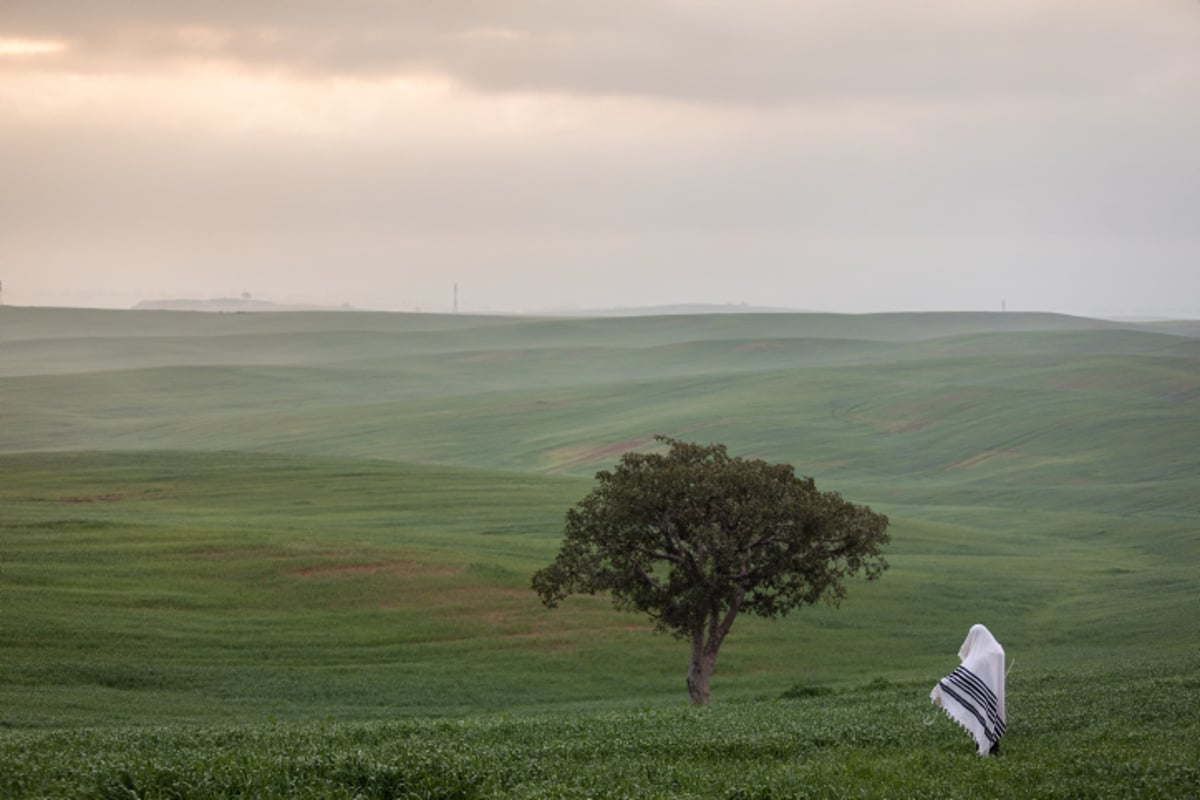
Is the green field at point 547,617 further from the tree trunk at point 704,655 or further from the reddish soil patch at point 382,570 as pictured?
the tree trunk at point 704,655

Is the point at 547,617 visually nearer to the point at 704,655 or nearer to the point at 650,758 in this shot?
the point at 704,655

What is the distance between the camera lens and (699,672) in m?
29.4

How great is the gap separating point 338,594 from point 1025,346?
150m

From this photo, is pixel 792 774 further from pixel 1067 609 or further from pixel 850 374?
pixel 850 374

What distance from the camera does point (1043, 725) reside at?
1736cm

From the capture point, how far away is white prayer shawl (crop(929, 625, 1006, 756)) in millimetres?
14445

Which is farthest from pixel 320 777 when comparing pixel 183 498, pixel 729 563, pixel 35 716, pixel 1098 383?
pixel 1098 383

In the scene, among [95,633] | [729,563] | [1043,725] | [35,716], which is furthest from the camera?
[95,633]

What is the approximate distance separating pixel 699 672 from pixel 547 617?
471 inches

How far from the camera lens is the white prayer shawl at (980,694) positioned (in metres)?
14.4

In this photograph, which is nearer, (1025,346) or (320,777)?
(320,777)

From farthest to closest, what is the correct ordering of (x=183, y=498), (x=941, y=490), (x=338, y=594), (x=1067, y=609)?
(x=941, y=490), (x=183, y=498), (x=1067, y=609), (x=338, y=594)

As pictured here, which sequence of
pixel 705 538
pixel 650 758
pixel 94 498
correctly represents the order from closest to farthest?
pixel 650 758, pixel 705 538, pixel 94 498

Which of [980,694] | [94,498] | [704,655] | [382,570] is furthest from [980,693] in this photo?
[94,498]
